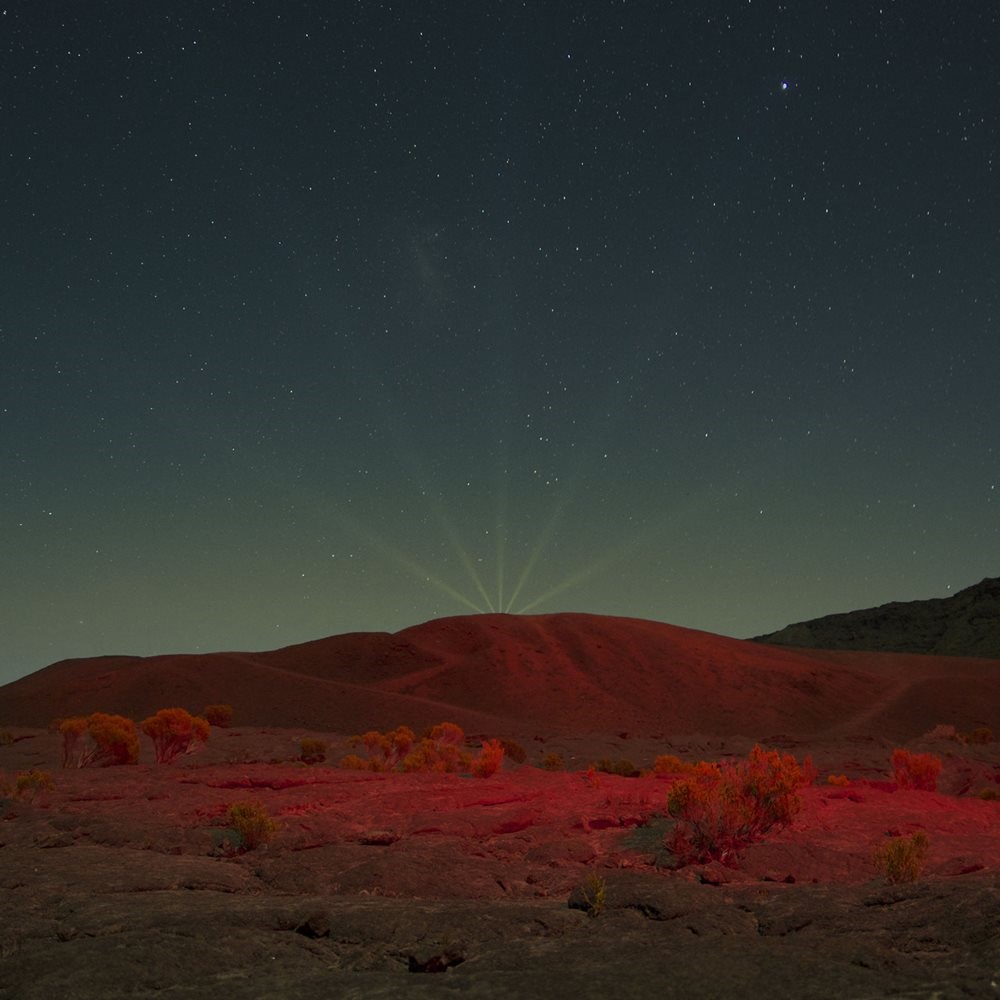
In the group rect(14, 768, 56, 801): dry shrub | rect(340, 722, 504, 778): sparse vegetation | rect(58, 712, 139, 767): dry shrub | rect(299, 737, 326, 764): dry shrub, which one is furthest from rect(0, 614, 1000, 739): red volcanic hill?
rect(14, 768, 56, 801): dry shrub

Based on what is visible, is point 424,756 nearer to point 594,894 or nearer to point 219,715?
point 594,894

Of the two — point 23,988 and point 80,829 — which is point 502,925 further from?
point 80,829

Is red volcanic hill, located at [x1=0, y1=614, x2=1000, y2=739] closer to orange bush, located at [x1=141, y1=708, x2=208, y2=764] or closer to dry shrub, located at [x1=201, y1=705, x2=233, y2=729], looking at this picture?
dry shrub, located at [x1=201, y1=705, x2=233, y2=729]

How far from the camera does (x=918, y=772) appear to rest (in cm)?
1906

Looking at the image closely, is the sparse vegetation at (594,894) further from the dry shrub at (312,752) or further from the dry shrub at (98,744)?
the dry shrub at (312,752)

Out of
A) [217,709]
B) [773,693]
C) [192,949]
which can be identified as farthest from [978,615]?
[192,949]

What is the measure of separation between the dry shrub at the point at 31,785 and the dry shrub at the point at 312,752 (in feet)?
28.8

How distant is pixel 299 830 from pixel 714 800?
590 centimetres

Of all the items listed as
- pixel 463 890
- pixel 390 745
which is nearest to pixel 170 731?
pixel 390 745

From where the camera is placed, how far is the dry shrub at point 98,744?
20906mm

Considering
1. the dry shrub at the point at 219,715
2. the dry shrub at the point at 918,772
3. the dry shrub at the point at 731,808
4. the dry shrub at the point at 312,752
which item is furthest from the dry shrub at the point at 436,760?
the dry shrub at the point at 219,715

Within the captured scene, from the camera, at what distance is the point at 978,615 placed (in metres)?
114

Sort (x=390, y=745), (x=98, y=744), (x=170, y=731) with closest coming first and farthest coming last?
(x=98, y=744) < (x=170, y=731) < (x=390, y=745)

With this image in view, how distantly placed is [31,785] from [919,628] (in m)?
129
